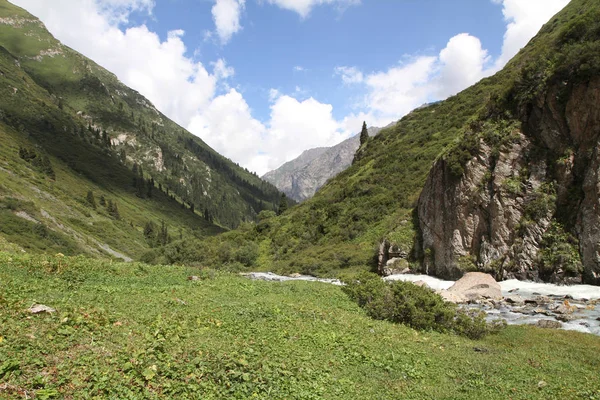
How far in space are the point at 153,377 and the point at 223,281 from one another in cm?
1612

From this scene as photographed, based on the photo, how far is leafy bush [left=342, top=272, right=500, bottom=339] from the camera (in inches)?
745

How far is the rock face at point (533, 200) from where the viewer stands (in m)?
30.1

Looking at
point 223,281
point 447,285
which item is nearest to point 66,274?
point 223,281

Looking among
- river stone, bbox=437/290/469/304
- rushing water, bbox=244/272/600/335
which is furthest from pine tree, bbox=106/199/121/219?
rushing water, bbox=244/272/600/335

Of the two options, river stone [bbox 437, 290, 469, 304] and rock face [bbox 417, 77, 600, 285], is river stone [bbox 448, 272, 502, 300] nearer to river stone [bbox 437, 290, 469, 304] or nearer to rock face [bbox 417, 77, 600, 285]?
river stone [bbox 437, 290, 469, 304]

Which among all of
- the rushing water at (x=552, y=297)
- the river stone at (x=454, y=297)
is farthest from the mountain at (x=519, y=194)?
the river stone at (x=454, y=297)

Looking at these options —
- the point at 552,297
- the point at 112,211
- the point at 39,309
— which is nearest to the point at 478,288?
the point at 552,297

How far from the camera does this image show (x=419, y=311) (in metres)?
19.1

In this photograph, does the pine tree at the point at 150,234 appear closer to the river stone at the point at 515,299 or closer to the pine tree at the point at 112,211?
the pine tree at the point at 112,211

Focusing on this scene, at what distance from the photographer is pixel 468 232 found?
40781 millimetres

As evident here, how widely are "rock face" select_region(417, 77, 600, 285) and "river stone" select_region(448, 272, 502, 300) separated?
3.97m

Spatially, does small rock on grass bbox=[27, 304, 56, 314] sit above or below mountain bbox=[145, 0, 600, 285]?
below

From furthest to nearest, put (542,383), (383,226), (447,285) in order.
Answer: (383,226)
(447,285)
(542,383)

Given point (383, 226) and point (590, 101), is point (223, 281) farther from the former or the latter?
point (383, 226)
